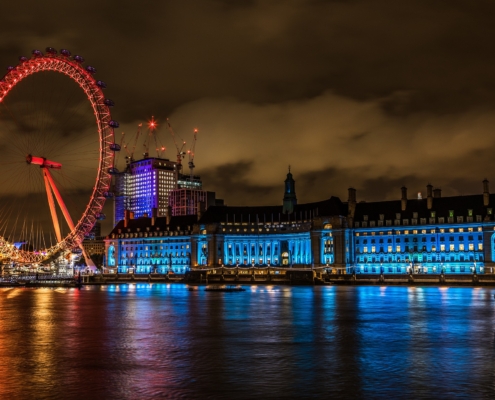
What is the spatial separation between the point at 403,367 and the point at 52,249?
9347cm

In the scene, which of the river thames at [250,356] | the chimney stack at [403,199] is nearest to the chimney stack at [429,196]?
the chimney stack at [403,199]

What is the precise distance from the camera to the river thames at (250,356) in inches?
1010

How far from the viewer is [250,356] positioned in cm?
3403

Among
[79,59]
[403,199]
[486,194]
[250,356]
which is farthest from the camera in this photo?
[403,199]

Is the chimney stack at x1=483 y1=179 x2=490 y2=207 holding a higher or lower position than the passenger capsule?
lower

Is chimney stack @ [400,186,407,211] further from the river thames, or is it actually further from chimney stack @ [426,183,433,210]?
the river thames

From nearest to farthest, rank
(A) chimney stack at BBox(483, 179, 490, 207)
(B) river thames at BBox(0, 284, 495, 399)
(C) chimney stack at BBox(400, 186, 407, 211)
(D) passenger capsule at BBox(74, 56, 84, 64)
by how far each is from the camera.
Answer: (B) river thames at BBox(0, 284, 495, 399), (D) passenger capsule at BBox(74, 56, 84, 64), (A) chimney stack at BBox(483, 179, 490, 207), (C) chimney stack at BBox(400, 186, 407, 211)

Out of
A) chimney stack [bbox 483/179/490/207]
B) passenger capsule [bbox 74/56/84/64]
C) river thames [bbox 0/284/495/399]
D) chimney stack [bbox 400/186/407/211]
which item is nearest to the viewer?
river thames [bbox 0/284/495/399]

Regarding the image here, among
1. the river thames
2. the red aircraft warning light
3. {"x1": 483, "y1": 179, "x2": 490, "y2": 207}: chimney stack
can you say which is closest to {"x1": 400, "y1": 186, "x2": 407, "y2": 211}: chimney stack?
A: {"x1": 483, "y1": 179, "x2": 490, "y2": 207}: chimney stack

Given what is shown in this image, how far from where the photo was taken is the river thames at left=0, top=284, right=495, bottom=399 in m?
25.7

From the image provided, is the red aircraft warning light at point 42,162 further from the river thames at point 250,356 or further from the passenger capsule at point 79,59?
the river thames at point 250,356

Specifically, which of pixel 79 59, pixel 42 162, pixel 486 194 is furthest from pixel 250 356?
pixel 486 194

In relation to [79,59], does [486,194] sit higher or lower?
lower

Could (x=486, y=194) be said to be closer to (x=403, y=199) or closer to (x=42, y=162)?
(x=403, y=199)
